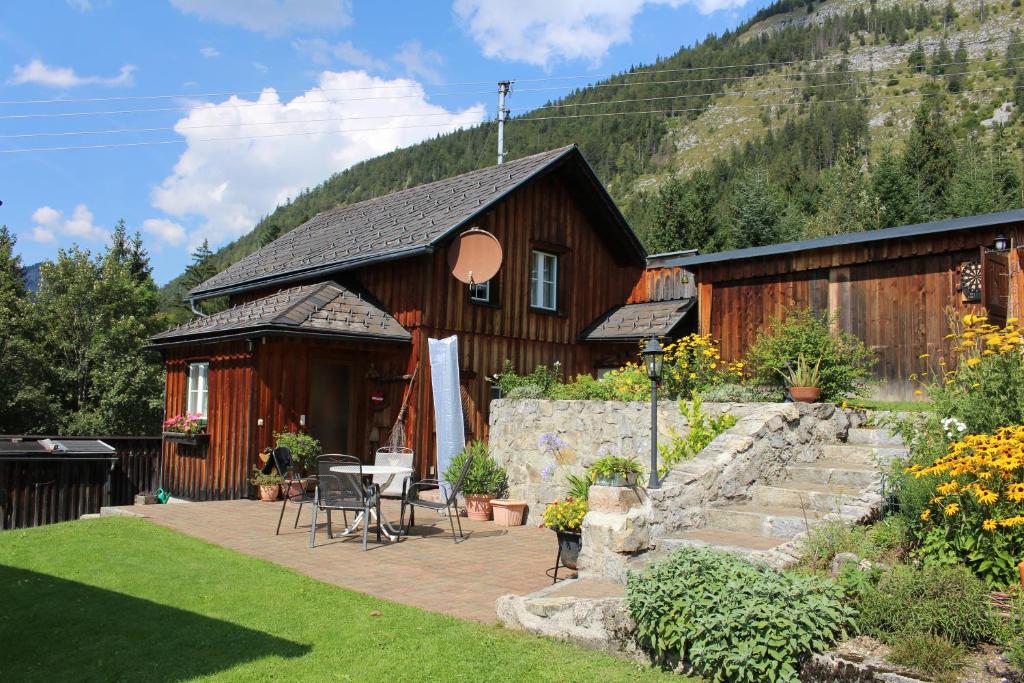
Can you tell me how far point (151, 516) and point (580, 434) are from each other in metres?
5.78

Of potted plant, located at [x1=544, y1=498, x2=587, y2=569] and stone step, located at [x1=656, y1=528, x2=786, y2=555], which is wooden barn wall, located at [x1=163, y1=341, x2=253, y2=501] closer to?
potted plant, located at [x1=544, y1=498, x2=587, y2=569]

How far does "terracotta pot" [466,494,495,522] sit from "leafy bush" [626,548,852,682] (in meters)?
5.95

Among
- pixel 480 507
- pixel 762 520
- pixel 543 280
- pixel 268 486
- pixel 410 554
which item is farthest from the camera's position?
pixel 543 280

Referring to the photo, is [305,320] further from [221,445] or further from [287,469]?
[221,445]

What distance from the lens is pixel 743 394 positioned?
8.87 m

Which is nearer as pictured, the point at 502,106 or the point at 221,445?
the point at 221,445

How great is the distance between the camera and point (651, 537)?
645 centimetres

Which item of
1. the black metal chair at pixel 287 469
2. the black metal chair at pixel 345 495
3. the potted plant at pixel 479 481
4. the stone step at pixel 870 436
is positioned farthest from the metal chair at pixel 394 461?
the stone step at pixel 870 436

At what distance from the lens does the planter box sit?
12742 millimetres

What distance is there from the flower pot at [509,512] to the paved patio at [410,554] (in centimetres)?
16

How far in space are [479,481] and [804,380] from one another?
4792mm

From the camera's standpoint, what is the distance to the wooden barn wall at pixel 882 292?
1035 centimetres

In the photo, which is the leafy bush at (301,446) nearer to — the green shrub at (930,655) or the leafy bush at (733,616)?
the leafy bush at (733,616)

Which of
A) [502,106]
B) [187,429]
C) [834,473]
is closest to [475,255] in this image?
[187,429]
